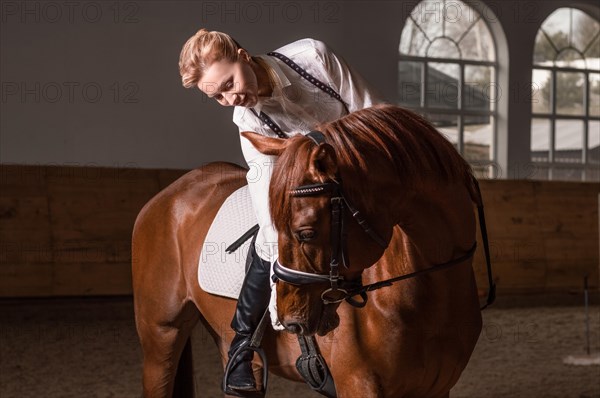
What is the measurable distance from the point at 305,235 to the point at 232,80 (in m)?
0.55

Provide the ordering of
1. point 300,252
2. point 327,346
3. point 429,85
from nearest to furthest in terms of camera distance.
→ point 300,252 → point 327,346 → point 429,85

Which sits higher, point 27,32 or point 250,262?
point 27,32

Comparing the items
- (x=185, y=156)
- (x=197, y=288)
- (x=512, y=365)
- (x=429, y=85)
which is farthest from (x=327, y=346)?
(x=429, y=85)

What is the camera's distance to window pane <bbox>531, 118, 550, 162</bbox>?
8.08 m

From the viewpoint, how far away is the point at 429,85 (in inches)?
303

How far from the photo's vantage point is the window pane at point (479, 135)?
25.7ft

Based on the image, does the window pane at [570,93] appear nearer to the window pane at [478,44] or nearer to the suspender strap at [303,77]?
the window pane at [478,44]

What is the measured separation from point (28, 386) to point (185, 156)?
98.9 inches

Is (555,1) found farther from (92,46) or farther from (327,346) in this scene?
(327,346)

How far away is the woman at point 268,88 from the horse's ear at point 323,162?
365 millimetres

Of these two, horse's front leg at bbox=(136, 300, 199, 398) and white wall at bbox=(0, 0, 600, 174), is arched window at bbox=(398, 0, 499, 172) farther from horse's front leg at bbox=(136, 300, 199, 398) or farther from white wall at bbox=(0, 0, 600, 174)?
horse's front leg at bbox=(136, 300, 199, 398)

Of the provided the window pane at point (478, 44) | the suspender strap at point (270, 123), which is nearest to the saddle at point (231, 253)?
the suspender strap at point (270, 123)

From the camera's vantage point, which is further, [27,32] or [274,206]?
[27,32]

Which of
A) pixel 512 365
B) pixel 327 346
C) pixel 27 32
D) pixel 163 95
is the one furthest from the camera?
pixel 163 95
